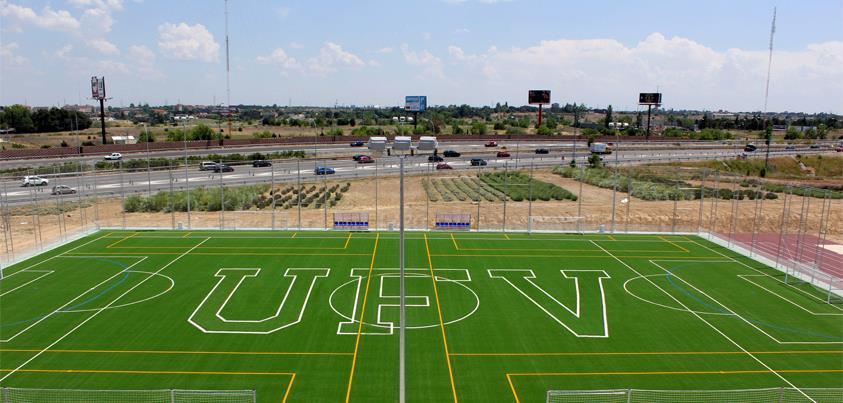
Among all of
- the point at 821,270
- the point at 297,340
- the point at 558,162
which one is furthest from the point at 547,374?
the point at 558,162

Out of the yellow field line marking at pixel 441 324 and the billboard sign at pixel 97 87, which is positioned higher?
the billboard sign at pixel 97 87

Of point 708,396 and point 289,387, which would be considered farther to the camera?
point 289,387

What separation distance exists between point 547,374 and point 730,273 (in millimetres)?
20862

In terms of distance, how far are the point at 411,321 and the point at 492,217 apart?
2845 cm

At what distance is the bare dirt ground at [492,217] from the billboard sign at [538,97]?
66.1 metres

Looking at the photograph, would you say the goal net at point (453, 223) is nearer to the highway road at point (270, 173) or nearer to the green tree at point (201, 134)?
the highway road at point (270, 173)

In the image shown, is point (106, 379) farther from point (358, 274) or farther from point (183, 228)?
point (183, 228)

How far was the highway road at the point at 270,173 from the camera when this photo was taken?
58531 mm

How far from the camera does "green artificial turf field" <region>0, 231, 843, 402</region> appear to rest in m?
22.4

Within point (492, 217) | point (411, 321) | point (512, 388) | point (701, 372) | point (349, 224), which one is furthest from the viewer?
point (492, 217)

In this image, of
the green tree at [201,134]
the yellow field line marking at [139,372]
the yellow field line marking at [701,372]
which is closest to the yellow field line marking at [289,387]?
the yellow field line marking at [139,372]

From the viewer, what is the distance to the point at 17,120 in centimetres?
13312

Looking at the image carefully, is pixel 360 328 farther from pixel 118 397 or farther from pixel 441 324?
pixel 118 397

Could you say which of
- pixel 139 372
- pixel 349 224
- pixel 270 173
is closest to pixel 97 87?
pixel 270 173
